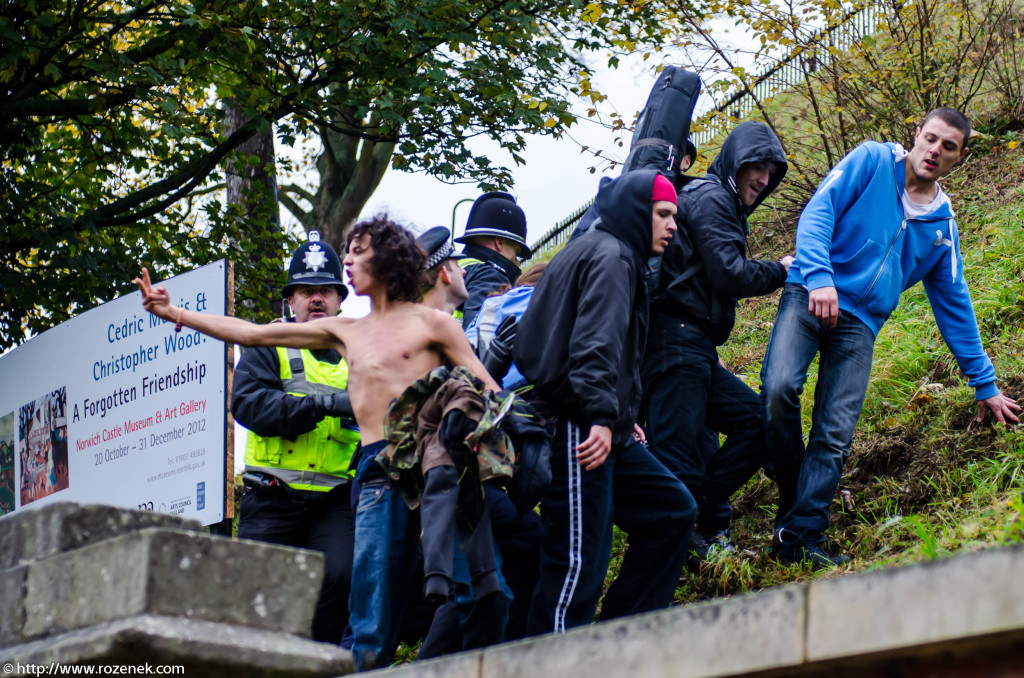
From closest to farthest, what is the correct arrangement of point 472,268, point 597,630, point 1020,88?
1. point 597,630
2. point 472,268
3. point 1020,88

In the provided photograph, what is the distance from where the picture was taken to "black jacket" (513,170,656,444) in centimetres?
476

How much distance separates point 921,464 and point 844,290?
1.22 meters

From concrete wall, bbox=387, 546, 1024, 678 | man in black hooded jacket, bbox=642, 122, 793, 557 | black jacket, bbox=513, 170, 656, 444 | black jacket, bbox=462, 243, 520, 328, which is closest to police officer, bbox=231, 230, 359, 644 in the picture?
black jacket, bbox=462, 243, 520, 328

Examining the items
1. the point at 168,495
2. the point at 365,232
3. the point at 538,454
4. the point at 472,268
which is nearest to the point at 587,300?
the point at 538,454

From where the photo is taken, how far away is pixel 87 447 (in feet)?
24.7

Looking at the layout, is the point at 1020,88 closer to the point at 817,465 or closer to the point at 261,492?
the point at 817,465

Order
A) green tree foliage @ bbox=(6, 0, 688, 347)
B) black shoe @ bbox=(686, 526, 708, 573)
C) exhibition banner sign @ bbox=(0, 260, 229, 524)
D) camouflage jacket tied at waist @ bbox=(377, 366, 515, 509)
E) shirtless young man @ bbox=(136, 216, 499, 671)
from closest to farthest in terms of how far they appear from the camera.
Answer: camouflage jacket tied at waist @ bbox=(377, 366, 515, 509) < shirtless young man @ bbox=(136, 216, 499, 671) < black shoe @ bbox=(686, 526, 708, 573) < exhibition banner sign @ bbox=(0, 260, 229, 524) < green tree foliage @ bbox=(6, 0, 688, 347)

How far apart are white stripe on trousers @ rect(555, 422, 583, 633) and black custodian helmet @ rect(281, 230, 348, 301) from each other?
1.98m

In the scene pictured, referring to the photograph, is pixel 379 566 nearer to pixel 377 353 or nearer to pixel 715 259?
pixel 377 353

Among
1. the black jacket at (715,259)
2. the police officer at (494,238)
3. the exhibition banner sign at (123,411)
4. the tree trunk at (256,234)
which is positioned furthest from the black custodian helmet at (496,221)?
the tree trunk at (256,234)

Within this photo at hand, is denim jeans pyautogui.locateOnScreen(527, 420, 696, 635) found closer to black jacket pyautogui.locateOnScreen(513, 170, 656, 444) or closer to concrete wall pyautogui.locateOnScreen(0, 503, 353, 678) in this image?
black jacket pyautogui.locateOnScreen(513, 170, 656, 444)

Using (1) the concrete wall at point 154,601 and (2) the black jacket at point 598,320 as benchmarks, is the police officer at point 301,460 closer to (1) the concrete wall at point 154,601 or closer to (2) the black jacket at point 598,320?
(2) the black jacket at point 598,320

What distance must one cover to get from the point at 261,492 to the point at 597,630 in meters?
3.19

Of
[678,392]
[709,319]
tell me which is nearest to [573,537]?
[678,392]
